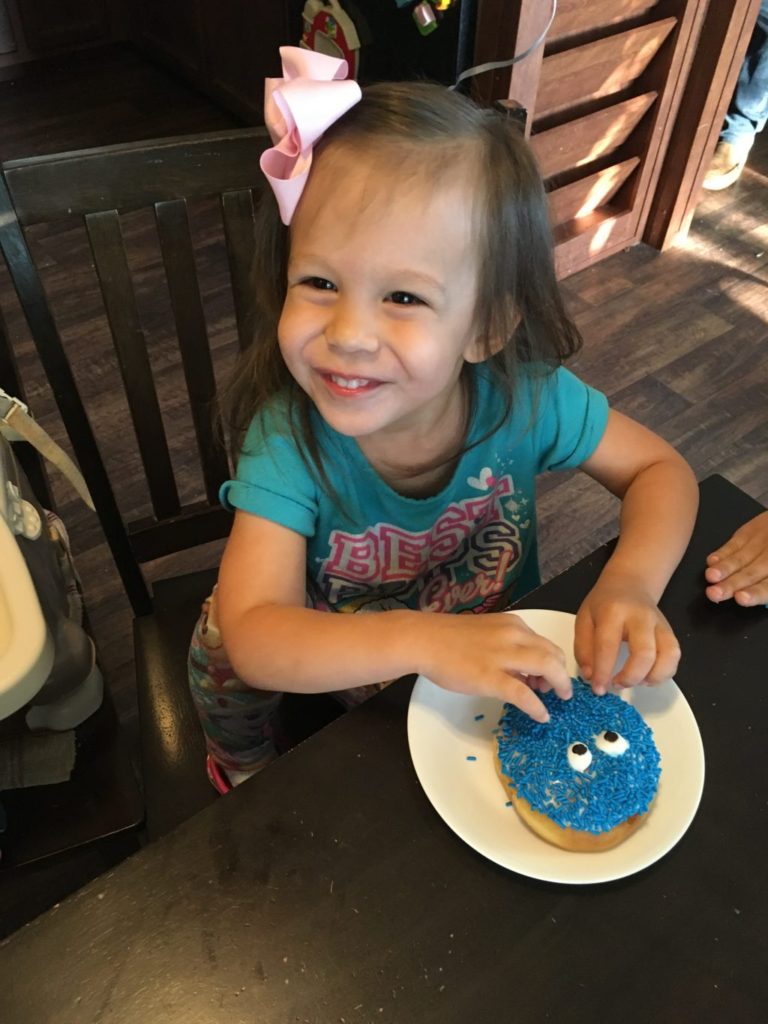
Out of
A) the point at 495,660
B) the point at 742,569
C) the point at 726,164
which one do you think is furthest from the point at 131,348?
the point at 726,164

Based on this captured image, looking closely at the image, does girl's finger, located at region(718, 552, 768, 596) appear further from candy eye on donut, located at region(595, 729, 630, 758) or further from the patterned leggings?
the patterned leggings

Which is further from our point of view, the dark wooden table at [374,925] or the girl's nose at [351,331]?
the girl's nose at [351,331]

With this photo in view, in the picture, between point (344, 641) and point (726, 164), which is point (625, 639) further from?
point (726, 164)

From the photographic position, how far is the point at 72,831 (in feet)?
3.06

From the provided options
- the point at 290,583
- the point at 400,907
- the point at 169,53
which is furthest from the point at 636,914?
the point at 169,53

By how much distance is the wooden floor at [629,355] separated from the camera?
1.85 m

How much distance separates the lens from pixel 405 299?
70cm

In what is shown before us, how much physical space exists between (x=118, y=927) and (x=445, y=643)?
0.29 meters

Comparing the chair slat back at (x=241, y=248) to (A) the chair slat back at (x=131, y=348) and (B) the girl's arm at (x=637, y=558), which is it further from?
(B) the girl's arm at (x=637, y=558)

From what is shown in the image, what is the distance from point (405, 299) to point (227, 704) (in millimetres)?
478

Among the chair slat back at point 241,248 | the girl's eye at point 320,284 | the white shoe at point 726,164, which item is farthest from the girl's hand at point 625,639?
the white shoe at point 726,164

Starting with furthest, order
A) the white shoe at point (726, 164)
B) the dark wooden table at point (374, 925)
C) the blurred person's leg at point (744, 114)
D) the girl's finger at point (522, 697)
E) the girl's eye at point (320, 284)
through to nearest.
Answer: the white shoe at point (726, 164) → the blurred person's leg at point (744, 114) → the girl's eye at point (320, 284) → the girl's finger at point (522, 697) → the dark wooden table at point (374, 925)

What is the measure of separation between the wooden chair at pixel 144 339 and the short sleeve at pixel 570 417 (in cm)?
35

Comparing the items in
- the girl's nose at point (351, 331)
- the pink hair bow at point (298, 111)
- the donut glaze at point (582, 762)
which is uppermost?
the pink hair bow at point (298, 111)
